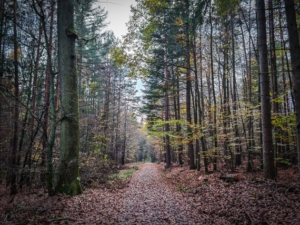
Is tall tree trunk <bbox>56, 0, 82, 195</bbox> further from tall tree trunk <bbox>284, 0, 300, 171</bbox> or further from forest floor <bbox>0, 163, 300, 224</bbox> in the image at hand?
tall tree trunk <bbox>284, 0, 300, 171</bbox>

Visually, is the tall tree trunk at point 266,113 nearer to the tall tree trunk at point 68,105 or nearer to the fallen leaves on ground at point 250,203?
the fallen leaves on ground at point 250,203

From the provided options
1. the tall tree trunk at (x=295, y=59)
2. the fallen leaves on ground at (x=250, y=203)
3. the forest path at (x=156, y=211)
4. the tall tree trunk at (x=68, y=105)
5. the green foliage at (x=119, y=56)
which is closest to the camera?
the tall tree trunk at (x=295, y=59)

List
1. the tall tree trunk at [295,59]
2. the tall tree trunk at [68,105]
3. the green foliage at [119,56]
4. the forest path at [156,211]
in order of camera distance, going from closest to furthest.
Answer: the tall tree trunk at [295,59], the forest path at [156,211], the tall tree trunk at [68,105], the green foliage at [119,56]

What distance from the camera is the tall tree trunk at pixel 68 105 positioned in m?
6.25

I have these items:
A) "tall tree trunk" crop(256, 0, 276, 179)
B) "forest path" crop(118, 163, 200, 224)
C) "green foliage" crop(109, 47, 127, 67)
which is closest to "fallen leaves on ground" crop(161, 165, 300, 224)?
"forest path" crop(118, 163, 200, 224)

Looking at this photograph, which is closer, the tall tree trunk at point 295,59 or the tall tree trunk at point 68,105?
the tall tree trunk at point 295,59

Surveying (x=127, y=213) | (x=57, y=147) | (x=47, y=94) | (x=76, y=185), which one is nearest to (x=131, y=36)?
(x=47, y=94)

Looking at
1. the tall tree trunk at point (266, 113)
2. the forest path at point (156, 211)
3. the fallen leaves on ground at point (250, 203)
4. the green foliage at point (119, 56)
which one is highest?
the green foliage at point (119, 56)

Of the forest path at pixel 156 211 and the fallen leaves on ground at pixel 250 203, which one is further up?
the fallen leaves on ground at pixel 250 203

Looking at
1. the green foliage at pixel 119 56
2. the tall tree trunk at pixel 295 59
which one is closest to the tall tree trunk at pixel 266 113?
the tall tree trunk at pixel 295 59

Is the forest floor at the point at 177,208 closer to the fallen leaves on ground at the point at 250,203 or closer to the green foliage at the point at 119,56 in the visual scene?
the fallen leaves on ground at the point at 250,203

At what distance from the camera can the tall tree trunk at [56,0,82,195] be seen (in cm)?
625

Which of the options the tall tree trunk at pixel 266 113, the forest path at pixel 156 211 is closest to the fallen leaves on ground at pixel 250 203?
the forest path at pixel 156 211

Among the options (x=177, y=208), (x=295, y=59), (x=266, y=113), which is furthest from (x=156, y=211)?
(x=295, y=59)
